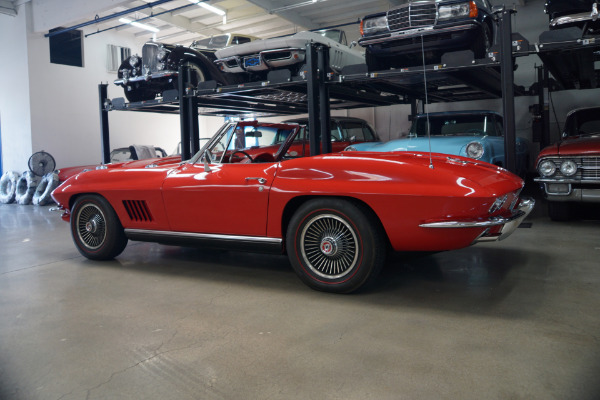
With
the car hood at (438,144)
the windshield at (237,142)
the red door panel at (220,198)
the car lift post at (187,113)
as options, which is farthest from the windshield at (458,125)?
the red door panel at (220,198)

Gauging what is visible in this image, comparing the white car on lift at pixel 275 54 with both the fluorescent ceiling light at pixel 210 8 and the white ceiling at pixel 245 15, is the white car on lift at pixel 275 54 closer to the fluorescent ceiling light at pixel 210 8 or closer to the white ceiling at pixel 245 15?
the white ceiling at pixel 245 15

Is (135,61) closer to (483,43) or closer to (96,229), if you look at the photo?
(96,229)

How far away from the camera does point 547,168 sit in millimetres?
5422

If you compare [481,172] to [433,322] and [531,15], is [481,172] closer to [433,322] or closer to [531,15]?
[433,322]

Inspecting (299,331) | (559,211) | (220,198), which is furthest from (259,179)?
(559,211)

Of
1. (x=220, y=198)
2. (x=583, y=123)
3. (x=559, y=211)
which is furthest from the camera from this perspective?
(x=583, y=123)

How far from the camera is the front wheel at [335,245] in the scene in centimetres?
292

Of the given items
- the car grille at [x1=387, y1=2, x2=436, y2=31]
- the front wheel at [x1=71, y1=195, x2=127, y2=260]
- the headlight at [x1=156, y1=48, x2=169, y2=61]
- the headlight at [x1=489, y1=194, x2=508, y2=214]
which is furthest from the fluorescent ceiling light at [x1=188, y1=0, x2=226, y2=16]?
the headlight at [x1=489, y1=194, x2=508, y2=214]

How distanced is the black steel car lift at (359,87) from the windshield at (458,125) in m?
0.58

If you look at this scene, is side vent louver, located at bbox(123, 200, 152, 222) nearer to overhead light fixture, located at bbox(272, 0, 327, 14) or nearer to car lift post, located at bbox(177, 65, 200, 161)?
car lift post, located at bbox(177, 65, 200, 161)

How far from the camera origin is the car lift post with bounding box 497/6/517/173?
16.9ft

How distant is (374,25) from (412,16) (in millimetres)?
468

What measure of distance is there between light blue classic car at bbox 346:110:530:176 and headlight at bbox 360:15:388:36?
1.58 meters

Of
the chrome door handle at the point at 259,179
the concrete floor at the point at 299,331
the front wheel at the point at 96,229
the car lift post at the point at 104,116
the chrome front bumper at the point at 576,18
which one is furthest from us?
the car lift post at the point at 104,116
